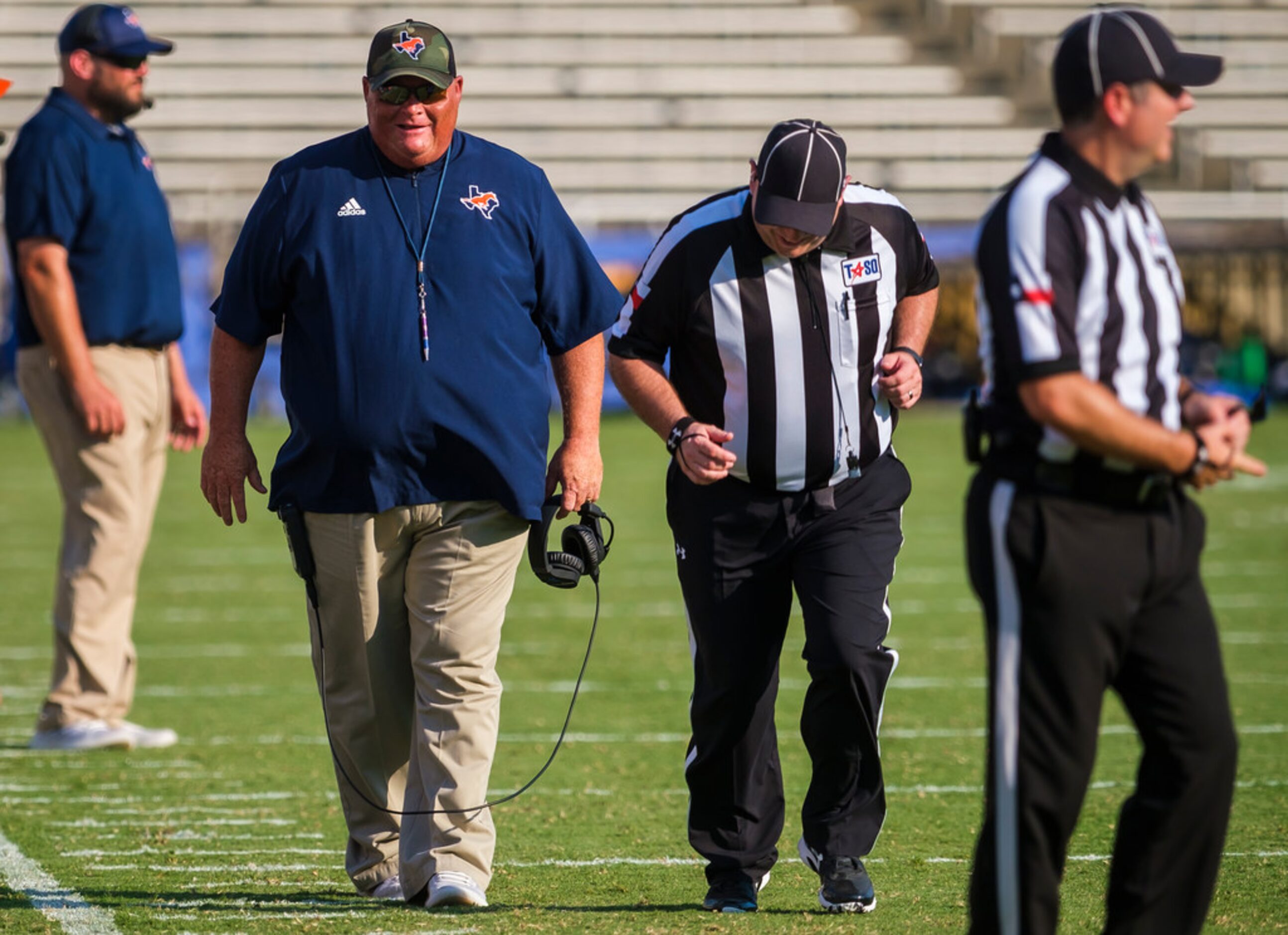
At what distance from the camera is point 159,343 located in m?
6.08

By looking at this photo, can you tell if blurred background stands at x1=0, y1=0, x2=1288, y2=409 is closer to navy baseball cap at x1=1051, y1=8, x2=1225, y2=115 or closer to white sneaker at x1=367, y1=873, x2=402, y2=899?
white sneaker at x1=367, y1=873, x2=402, y2=899

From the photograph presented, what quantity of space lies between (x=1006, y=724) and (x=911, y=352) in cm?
129

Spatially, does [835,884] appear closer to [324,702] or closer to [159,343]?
[324,702]

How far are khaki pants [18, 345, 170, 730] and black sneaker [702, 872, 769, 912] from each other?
2773mm

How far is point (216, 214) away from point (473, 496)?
666 inches

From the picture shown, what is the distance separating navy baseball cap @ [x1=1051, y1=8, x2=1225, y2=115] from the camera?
2.94 meters

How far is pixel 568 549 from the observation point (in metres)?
4.23

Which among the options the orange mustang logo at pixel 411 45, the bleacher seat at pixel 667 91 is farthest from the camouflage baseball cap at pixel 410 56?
the bleacher seat at pixel 667 91

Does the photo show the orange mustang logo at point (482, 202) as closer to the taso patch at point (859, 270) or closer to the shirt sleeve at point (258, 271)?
the shirt sleeve at point (258, 271)

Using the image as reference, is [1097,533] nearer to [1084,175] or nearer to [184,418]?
[1084,175]

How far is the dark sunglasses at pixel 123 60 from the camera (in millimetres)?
5965

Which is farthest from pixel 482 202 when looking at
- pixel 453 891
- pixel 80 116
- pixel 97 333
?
pixel 80 116

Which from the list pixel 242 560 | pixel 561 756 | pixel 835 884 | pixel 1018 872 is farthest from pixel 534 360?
pixel 242 560

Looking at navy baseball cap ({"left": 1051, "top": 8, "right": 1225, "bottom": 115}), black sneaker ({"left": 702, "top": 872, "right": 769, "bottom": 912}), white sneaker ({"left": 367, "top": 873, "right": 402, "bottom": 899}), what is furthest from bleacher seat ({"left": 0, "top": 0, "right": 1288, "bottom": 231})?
navy baseball cap ({"left": 1051, "top": 8, "right": 1225, "bottom": 115})
